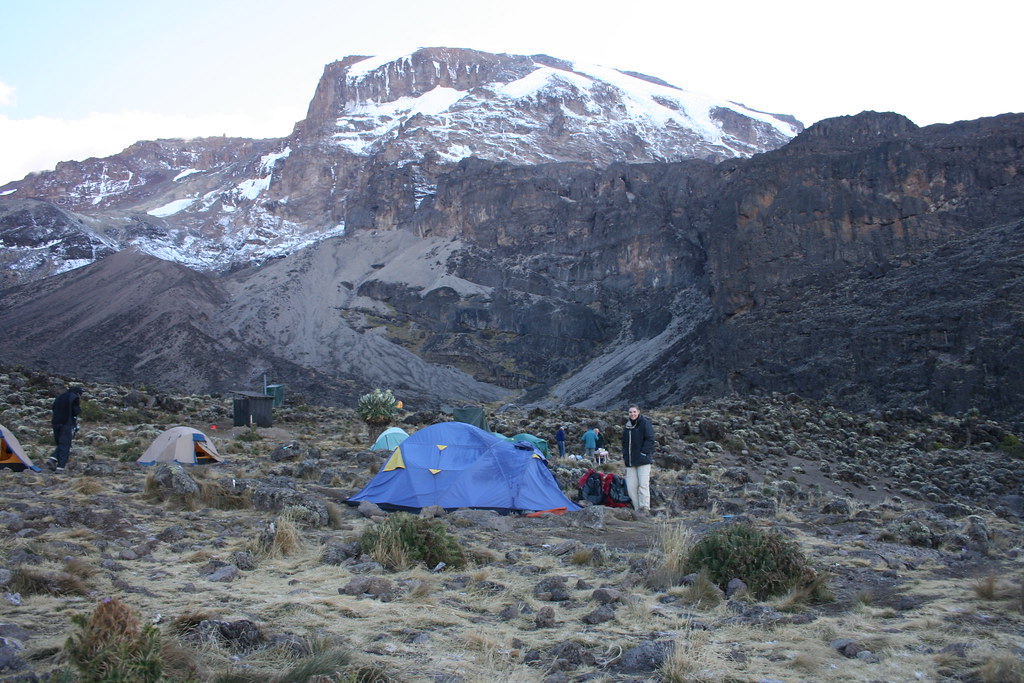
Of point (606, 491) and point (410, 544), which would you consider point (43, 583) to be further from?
point (606, 491)

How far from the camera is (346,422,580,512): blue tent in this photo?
1218 centimetres

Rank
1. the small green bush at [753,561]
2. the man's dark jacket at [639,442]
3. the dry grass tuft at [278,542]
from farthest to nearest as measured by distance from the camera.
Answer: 1. the man's dark jacket at [639,442]
2. the dry grass tuft at [278,542]
3. the small green bush at [753,561]

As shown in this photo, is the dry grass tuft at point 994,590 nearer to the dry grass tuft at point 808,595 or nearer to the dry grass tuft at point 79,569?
the dry grass tuft at point 808,595

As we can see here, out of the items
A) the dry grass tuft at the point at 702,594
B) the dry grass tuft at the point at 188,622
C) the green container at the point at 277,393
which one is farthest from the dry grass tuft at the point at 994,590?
the green container at the point at 277,393

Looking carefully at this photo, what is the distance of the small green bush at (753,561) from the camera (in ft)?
21.8

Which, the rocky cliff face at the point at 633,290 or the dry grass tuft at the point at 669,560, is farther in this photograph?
the rocky cliff face at the point at 633,290

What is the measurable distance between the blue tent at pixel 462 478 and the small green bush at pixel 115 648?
7.73 m

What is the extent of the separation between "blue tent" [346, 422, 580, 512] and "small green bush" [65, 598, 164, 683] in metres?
7.73

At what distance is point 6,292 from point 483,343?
227ft

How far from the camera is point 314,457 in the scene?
1875 cm

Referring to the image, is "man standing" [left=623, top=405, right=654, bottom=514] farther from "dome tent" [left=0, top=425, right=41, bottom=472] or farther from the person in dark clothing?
"dome tent" [left=0, top=425, right=41, bottom=472]

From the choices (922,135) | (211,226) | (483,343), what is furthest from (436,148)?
(922,135)

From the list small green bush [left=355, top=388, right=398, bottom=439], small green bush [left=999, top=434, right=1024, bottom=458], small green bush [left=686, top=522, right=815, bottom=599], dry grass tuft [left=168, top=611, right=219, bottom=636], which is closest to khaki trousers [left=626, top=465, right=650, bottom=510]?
small green bush [left=686, top=522, right=815, bottom=599]

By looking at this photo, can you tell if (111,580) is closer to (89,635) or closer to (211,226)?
(89,635)
